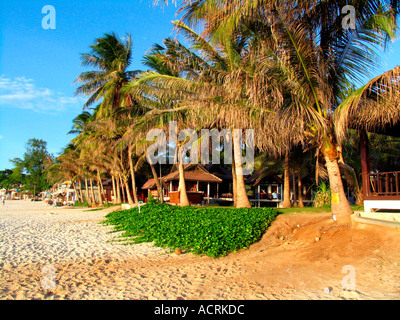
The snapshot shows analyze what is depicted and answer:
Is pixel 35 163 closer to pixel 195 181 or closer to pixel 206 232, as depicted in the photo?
pixel 195 181

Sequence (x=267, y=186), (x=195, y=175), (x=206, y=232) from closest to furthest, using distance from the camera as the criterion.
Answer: (x=206, y=232)
(x=195, y=175)
(x=267, y=186)

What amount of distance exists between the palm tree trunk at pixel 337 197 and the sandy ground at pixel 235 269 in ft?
1.15

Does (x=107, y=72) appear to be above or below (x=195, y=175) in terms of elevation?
above

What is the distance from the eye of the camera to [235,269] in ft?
21.3

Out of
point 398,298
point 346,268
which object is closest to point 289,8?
point 346,268

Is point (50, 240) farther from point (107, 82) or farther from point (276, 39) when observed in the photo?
point (107, 82)

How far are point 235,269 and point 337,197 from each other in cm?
356

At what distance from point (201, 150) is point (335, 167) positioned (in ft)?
29.8

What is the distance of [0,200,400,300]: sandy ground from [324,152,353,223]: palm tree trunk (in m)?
0.35

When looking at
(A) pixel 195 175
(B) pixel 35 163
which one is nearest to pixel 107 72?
(A) pixel 195 175

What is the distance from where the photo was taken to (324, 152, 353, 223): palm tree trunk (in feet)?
26.2

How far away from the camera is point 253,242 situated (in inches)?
343

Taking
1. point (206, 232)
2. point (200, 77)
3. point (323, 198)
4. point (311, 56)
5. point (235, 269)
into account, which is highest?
point (200, 77)

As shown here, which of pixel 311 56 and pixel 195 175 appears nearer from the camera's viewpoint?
pixel 311 56
